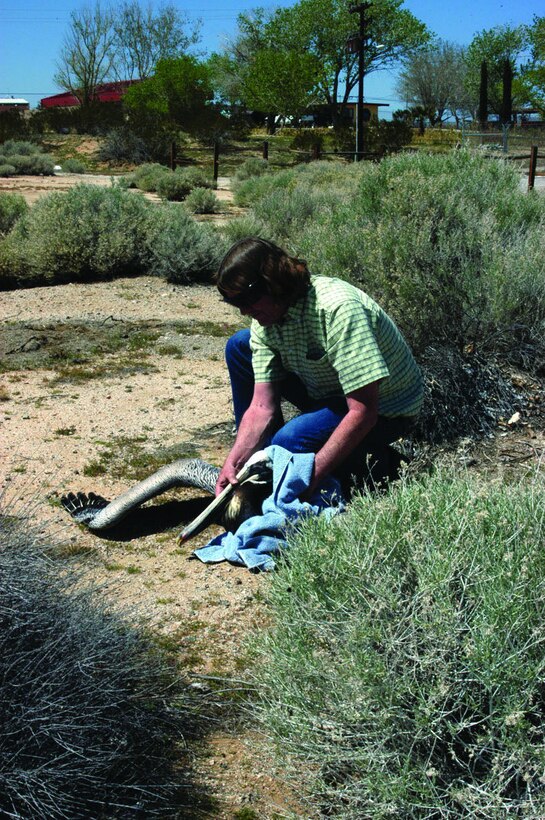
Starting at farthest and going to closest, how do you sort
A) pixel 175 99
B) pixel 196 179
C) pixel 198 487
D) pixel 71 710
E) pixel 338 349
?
pixel 175 99 → pixel 196 179 → pixel 198 487 → pixel 338 349 → pixel 71 710

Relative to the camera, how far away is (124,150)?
1405 inches

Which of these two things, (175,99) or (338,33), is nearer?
(175,99)

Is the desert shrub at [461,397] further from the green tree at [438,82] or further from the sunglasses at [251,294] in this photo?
the green tree at [438,82]

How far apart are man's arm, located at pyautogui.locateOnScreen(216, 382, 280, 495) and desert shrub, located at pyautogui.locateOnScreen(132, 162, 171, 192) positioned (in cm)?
1952

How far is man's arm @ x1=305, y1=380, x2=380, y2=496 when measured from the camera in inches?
130

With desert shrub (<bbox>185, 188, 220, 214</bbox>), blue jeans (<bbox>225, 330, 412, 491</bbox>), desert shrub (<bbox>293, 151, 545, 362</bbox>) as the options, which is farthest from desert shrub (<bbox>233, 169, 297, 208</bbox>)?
blue jeans (<bbox>225, 330, 412, 491</bbox>)

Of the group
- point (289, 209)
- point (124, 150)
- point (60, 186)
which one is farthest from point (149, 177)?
point (289, 209)

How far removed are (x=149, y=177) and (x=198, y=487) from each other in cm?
2166

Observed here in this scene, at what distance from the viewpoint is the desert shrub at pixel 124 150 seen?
115 feet

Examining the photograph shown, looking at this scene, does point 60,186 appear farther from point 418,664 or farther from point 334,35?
point 334,35

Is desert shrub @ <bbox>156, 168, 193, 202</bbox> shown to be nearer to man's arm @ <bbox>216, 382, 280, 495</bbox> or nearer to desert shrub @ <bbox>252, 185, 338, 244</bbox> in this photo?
desert shrub @ <bbox>252, 185, 338, 244</bbox>

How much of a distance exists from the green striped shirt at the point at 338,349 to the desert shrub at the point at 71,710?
1261mm

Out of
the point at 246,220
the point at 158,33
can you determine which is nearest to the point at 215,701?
the point at 246,220

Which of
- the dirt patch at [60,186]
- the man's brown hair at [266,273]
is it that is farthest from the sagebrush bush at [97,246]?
the dirt patch at [60,186]
